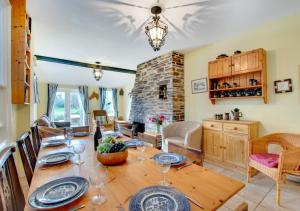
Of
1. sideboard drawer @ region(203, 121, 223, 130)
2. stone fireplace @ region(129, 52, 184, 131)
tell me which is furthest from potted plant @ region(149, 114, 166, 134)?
sideboard drawer @ region(203, 121, 223, 130)

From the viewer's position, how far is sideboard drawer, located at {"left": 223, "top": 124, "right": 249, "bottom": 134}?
2.72m

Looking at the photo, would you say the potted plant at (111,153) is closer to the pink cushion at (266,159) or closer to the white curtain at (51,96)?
the pink cushion at (266,159)

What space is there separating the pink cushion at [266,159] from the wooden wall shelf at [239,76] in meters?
0.99

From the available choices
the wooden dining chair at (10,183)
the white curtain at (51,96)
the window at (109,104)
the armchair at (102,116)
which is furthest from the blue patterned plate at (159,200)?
the window at (109,104)

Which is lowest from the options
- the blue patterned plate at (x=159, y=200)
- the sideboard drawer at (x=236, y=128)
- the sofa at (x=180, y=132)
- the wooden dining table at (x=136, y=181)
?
the sofa at (x=180, y=132)

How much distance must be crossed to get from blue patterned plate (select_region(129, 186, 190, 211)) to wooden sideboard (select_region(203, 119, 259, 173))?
2397 mm

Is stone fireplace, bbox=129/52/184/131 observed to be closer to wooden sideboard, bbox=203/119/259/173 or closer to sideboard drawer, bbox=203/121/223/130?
sideboard drawer, bbox=203/121/223/130

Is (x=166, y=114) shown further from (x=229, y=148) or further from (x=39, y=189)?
(x=39, y=189)

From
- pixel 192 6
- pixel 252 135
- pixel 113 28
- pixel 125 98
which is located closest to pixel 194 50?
pixel 192 6

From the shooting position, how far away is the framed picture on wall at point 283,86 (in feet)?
8.25

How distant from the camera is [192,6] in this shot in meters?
2.18

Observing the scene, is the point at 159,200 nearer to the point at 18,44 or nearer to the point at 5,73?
the point at 5,73

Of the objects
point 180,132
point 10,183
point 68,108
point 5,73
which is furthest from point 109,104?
point 10,183

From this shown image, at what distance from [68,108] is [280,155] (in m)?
7.18
